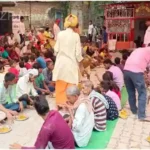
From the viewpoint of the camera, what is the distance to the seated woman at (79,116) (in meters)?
3.90

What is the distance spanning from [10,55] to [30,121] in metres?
5.45

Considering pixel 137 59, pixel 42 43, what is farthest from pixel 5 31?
pixel 137 59

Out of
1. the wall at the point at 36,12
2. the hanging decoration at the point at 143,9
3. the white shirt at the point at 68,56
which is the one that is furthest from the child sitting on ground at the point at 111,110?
the wall at the point at 36,12

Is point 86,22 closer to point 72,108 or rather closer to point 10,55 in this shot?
point 10,55

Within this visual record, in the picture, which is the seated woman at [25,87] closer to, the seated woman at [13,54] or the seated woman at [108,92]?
the seated woman at [108,92]

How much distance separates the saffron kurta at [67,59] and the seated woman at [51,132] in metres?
2.35

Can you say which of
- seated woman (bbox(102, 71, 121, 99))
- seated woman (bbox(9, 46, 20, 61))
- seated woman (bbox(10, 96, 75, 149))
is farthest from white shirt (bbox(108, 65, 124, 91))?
seated woman (bbox(9, 46, 20, 61))

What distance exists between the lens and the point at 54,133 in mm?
2896

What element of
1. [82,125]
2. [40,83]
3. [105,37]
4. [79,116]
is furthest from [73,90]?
[105,37]

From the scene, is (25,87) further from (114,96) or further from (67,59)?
(114,96)

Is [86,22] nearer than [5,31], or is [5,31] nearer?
[5,31]

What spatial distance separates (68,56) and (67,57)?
0.08 ft

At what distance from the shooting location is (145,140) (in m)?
4.36

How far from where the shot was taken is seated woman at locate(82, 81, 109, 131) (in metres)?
4.54
